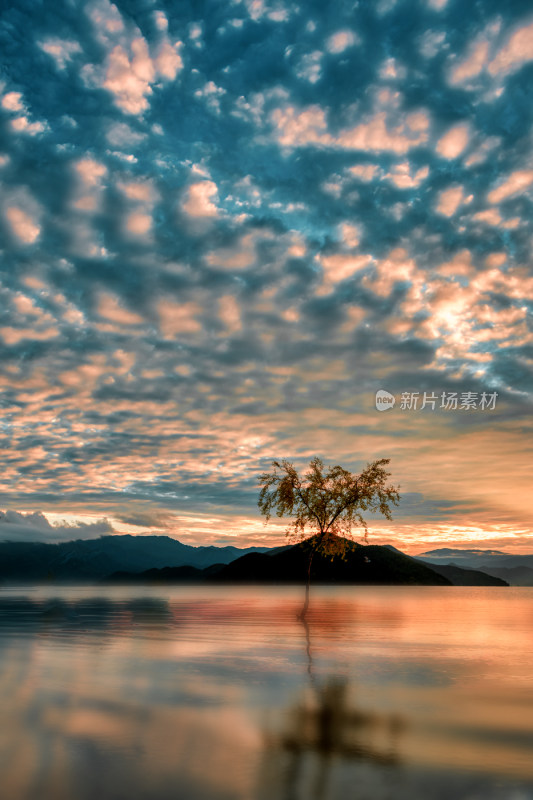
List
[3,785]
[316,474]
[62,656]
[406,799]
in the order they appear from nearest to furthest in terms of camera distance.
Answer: [406,799] < [3,785] < [62,656] < [316,474]

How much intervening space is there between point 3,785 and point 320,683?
38.8 ft

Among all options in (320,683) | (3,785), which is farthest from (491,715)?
(3,785)

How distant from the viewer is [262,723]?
1494 centimetres

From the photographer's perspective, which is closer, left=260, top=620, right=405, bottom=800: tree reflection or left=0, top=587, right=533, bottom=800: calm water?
left=0, top=587, right=533, bottom=800: calm water

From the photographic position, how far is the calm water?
10.7m

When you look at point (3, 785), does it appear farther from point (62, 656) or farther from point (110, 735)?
point (62, 656)

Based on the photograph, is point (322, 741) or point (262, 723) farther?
point (262, 723)

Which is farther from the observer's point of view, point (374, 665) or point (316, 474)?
point (316, 474)

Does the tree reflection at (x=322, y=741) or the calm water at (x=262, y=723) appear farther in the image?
the tree reflection at (x=322, y=741)

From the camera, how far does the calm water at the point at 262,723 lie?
10.7 meters

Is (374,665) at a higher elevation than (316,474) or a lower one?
lower

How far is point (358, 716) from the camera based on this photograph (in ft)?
51.4

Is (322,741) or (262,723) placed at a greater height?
(322,741)

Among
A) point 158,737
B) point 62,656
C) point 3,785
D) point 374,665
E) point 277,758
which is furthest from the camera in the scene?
point 62,656
